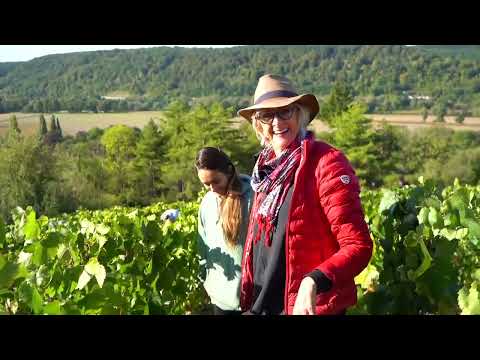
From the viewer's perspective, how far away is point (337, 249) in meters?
1.75

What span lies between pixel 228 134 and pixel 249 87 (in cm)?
3336

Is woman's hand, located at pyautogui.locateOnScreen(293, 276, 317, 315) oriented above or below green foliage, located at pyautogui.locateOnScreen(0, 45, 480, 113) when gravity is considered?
below

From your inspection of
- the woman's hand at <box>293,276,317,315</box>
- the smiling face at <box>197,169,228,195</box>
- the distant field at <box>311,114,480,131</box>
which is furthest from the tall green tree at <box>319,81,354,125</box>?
the woman's hand at <box>293,276,317,315</box>

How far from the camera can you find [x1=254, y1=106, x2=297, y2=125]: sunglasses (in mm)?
1924

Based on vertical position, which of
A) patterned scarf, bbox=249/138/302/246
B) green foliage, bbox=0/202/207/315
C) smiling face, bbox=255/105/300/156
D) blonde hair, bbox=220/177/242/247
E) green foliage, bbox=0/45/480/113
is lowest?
green foliage, bbox=0/202/207/315

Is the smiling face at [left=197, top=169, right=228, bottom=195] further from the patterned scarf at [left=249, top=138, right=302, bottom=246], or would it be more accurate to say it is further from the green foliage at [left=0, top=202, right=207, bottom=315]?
the patterned scarf at [left=249, top=138, right=302, bottom=246]

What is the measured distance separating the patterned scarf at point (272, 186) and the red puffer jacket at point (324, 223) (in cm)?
6

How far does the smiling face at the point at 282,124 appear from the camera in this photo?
1918 mm

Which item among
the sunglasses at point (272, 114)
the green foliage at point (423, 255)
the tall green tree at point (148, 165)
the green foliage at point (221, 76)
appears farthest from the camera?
the green foliage at point (221, 76)

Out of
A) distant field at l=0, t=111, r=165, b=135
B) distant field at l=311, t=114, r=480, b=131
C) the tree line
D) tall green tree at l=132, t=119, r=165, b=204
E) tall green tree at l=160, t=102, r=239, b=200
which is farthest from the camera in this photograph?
distant field at l=311, t=114, r=480, b=131

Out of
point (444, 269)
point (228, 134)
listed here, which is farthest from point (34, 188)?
point (444, 269)

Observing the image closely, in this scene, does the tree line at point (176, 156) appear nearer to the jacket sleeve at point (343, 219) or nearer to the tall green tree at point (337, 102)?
the tall green tree at point (337, 102)

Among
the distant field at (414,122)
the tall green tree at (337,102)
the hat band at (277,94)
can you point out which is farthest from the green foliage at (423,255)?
the distant field at (414,122)
